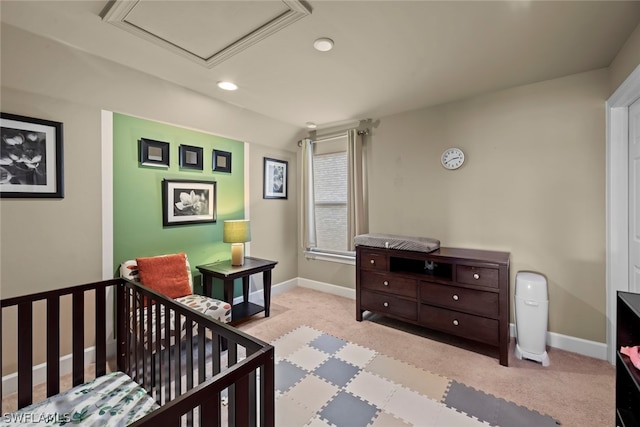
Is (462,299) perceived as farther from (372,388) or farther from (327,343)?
(327,343)

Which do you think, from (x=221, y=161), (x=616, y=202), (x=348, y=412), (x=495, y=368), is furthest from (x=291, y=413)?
(x=616, y=202)

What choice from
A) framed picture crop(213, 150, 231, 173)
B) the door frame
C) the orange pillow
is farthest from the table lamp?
the door frame

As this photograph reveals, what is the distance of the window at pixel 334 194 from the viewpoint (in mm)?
3598

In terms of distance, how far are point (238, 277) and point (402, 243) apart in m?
1.68

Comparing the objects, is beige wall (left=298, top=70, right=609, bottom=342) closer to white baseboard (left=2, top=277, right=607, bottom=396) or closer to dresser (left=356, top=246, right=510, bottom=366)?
white baseboard (left=2, top=277, right=607, bottom=396)

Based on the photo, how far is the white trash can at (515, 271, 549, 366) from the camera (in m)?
2.26

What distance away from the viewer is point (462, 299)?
8.02 ft

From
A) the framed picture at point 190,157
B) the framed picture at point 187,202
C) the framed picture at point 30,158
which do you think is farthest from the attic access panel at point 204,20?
the framed picture at point 187,202

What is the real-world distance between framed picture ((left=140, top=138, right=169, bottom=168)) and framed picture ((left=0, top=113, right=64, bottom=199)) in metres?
0.58

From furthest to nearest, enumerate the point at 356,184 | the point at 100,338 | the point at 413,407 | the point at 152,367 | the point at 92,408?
the point at 356,184, the point at 413,407, the point at 100,338, the point at 152,367, the point at 92,408

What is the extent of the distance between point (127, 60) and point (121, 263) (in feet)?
5.51

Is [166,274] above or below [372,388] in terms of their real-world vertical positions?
above

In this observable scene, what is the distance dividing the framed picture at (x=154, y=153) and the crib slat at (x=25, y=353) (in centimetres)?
153

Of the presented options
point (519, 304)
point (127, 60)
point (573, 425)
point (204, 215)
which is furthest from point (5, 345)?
point (519, 304)
